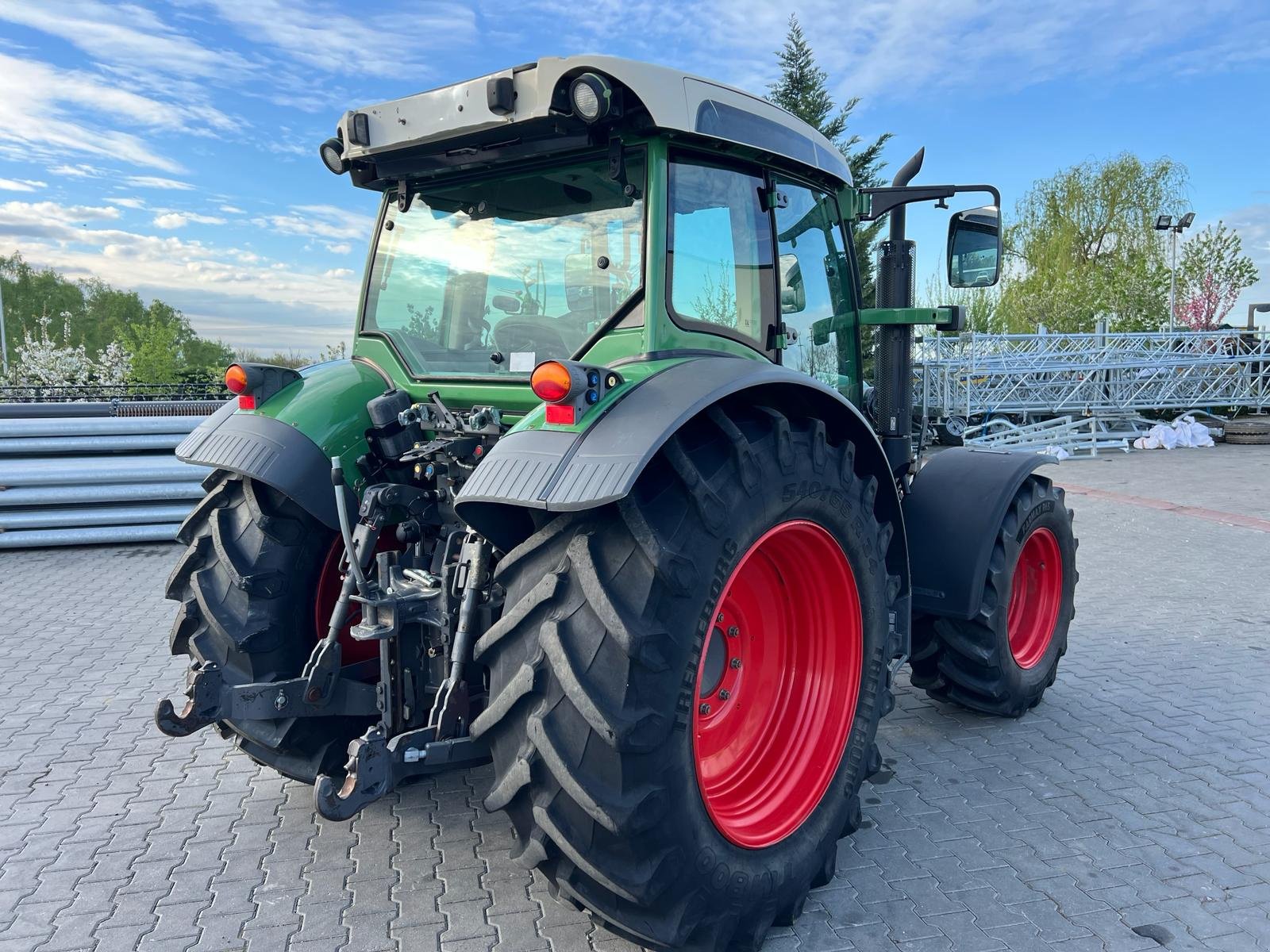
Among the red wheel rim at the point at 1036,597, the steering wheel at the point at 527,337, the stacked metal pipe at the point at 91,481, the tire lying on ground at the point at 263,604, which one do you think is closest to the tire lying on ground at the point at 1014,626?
the red wheel rim at the point at 1036,597

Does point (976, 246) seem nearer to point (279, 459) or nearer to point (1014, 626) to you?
point (1014, 626)

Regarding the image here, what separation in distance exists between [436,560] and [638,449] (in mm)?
1114

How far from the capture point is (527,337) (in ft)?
9.75

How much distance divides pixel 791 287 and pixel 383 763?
7.03ft

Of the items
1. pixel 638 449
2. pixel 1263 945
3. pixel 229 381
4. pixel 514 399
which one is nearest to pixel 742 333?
pixel 514 399

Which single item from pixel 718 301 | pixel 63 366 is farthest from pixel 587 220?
pixel 63 366

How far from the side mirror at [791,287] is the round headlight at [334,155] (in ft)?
5.37

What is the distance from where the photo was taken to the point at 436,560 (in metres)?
2.91

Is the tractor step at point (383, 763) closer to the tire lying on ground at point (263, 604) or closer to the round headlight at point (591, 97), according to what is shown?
the tire lying on ground at point (263, 604)

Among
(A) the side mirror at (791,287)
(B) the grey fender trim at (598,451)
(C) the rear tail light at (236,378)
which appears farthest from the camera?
(A) the side mirror at (791,287)

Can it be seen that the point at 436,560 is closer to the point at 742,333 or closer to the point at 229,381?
the point at 229,381

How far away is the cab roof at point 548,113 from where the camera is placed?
2.49 m

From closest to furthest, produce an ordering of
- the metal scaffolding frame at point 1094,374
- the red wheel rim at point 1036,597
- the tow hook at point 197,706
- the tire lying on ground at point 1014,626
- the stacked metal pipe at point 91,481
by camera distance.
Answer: the tow hook at point 197,706 → the tire lying on ground at point 1014,626 → the red wheel rim at point 1036,597 → the stacked metal pipe at point 91,481 → the metal scaffolding frame at point 1094,374

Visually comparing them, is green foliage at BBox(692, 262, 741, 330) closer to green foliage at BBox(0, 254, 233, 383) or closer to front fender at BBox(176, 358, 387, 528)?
front fender at BBox(176, 358, 387, 528)
